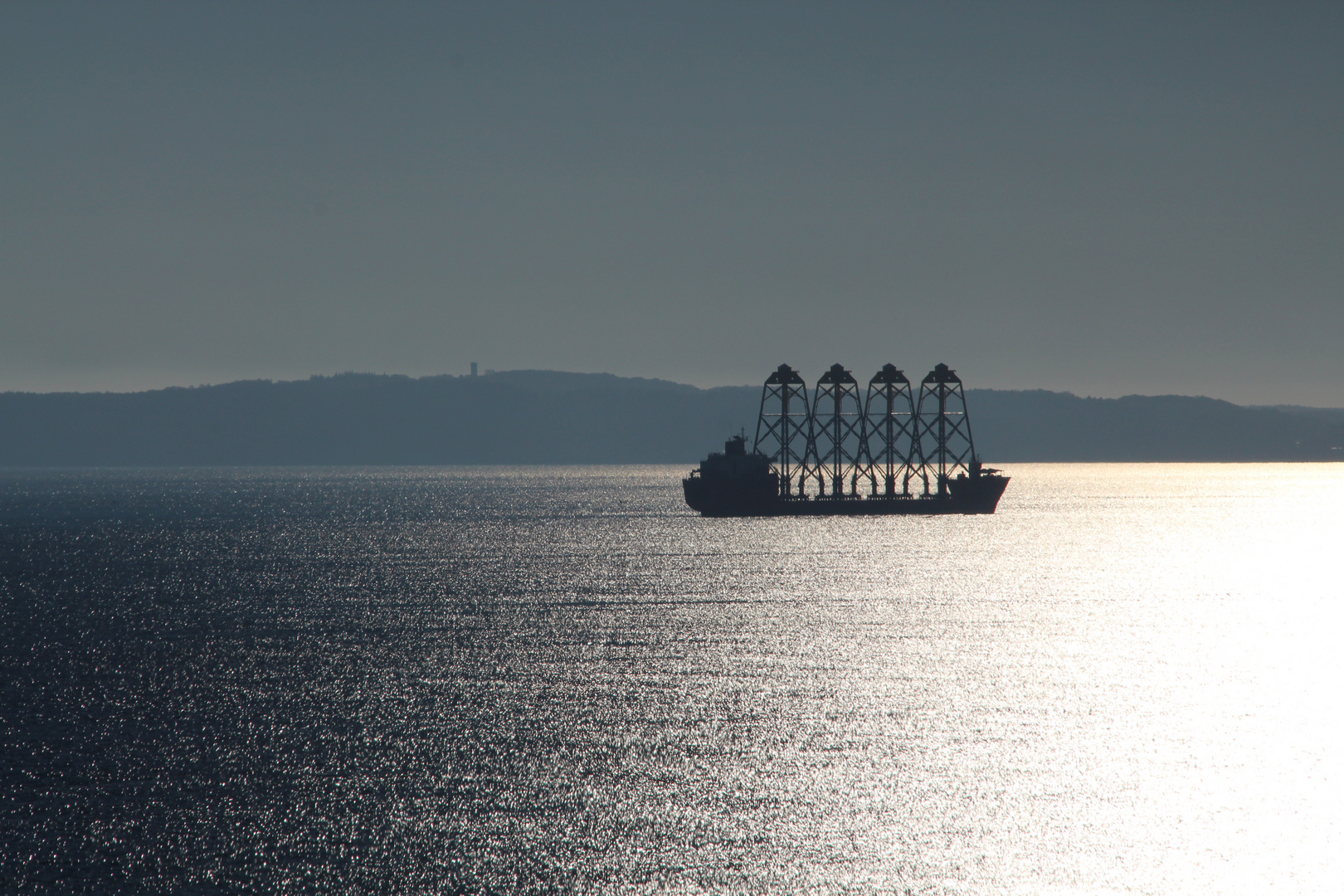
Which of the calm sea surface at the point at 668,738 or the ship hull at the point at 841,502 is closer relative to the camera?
the calm sea surface at the point at 668,738

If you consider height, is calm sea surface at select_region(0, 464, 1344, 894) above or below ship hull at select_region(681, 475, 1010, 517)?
below

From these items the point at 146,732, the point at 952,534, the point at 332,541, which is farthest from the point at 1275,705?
the point at 332,541

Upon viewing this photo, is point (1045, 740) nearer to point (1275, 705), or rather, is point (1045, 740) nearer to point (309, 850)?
point (1275, 705)

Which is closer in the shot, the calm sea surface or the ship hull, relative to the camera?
the calm sea surface

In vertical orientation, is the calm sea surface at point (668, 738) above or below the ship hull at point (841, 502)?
below

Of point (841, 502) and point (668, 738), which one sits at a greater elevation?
point (841, 502)

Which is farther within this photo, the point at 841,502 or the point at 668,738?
the point at 841,502
